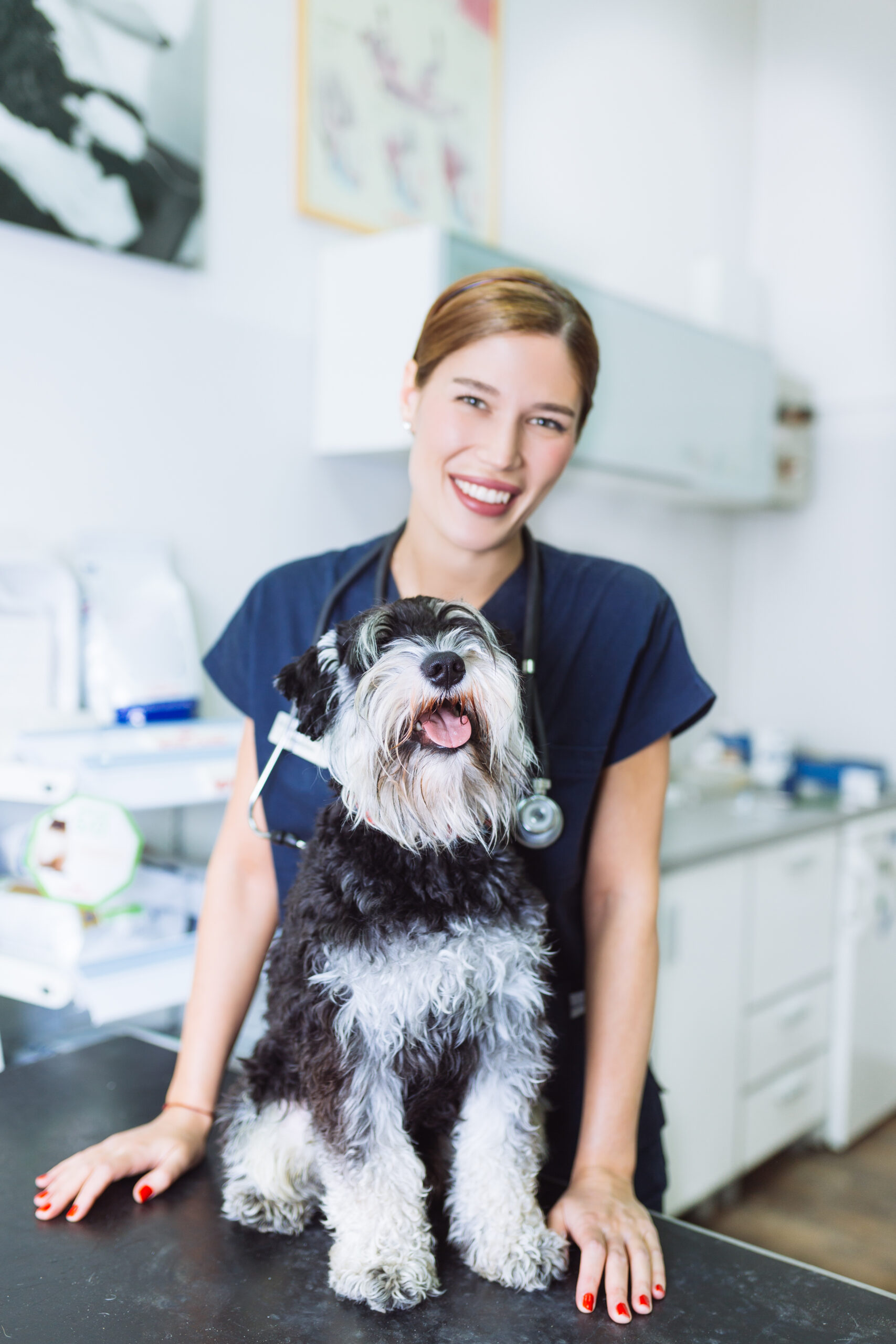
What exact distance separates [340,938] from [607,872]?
1.42 ft

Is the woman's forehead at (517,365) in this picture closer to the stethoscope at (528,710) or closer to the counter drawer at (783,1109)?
the stethoscope at (528,710)

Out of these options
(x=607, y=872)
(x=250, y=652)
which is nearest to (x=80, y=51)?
(x=250, y=652)

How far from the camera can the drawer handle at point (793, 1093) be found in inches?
119

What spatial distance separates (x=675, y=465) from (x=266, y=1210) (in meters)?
2.47

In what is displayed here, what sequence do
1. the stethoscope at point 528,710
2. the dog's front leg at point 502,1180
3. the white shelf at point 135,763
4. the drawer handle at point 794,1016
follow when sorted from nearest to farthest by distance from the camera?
the dog's front leg at point 502,1180
the stethoscope at point 528,710
the white shelf at point 135,763
the drawer handle at point 794,1016

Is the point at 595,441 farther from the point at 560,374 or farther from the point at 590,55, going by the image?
the point at 560,374

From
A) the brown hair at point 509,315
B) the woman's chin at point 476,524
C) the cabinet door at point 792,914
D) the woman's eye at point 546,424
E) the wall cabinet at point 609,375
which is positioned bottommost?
the cabinet door at point 792,914

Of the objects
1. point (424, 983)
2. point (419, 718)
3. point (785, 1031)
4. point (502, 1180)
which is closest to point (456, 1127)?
point (502, 1180)

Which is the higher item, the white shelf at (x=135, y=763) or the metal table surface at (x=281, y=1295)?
the white shelf at (x=135, y=763)

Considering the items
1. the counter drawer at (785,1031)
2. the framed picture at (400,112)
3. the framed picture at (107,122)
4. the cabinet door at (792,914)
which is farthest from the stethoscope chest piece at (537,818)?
the counter drawer at (785,1031)

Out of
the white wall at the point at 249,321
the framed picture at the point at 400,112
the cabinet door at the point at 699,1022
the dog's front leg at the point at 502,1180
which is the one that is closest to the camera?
the dog's front leg at the point at 502,1180

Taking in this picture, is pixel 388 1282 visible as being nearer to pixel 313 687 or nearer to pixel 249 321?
pixel 313 687

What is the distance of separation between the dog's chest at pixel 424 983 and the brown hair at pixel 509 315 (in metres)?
0.61

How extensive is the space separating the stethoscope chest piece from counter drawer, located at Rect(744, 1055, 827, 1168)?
7.36 ft
